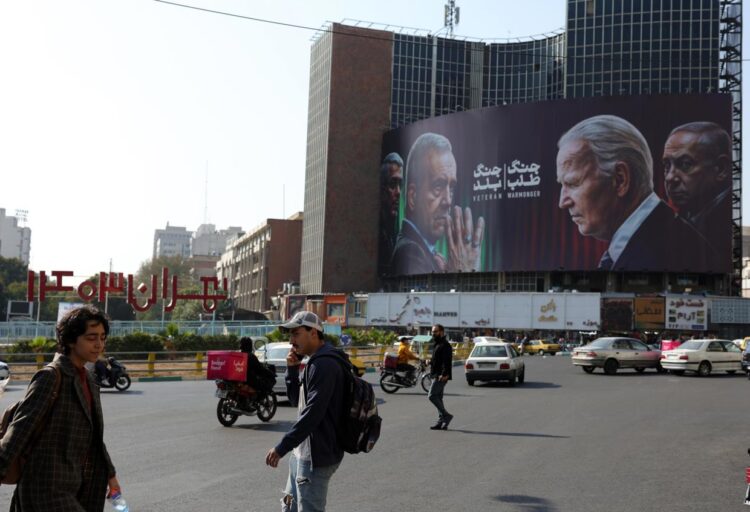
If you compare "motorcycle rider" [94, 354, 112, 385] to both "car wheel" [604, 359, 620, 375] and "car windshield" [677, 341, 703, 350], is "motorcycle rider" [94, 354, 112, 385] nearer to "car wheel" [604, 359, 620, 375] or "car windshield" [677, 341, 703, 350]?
"car wheel" [604, 359, 620, 375]

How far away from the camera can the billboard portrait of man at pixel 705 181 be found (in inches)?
3219

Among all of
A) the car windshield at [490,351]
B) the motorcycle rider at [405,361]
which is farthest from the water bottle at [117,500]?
the car windshield at [490,351]

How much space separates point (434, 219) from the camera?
95.1 m

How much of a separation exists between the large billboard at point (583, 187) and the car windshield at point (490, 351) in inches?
2344

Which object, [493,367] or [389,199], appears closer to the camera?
[493,367]

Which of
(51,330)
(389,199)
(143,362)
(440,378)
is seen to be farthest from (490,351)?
(389,199)

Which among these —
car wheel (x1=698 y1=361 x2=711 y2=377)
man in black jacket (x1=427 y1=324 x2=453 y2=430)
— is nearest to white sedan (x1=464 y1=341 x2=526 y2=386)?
car wheel (x1=698 y1=361 x2=711 y2=377)

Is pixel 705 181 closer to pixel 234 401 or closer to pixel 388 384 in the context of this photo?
pixel 388 384

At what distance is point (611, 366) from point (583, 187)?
54919 millimetres

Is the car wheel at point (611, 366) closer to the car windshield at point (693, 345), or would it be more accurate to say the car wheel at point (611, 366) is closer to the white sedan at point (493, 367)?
the car windshield at point (693, 345)

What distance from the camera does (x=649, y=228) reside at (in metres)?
82.6

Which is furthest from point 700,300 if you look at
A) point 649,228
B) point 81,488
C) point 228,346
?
point 81,488

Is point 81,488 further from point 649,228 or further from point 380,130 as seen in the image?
point 380,130

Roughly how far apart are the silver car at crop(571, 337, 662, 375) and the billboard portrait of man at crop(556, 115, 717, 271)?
51.9 meters
